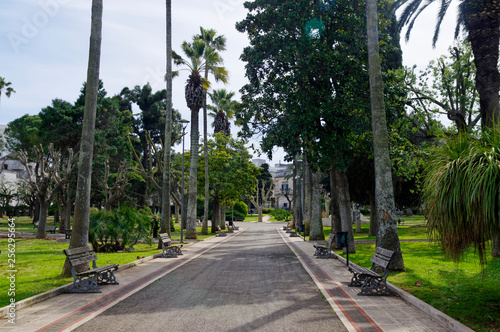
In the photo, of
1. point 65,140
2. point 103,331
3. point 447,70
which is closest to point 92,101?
point 103,331

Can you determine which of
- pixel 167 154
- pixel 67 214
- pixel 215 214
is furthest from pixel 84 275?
pixel 215 214

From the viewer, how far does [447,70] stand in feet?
80.8

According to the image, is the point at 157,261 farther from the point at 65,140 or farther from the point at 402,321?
the point at 65,140

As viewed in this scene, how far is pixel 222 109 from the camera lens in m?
45.1

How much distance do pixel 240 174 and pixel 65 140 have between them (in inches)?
713

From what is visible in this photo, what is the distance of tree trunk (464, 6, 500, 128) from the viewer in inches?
562

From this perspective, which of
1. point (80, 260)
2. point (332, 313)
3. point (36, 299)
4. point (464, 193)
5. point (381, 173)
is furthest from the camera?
point (381, 173)

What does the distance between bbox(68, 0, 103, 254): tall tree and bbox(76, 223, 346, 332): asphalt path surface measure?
111 inches

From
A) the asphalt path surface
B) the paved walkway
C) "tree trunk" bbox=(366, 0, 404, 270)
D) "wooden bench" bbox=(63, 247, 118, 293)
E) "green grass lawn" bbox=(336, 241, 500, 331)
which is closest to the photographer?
the paved walkway

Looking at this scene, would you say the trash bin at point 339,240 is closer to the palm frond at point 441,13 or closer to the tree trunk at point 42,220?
the palm frond at point 441,13

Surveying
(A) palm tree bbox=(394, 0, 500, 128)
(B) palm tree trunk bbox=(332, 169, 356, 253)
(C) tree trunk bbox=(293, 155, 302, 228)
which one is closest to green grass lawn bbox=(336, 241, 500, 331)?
(B) palm tree trunk bbox=(332, 169, 356, 253)

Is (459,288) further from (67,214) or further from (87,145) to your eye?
(67,214)

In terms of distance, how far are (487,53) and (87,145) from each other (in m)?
14.6

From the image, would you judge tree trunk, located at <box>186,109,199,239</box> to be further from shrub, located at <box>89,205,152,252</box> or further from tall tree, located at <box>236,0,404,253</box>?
tall tree, located at <box>236,0,404,253</box>
